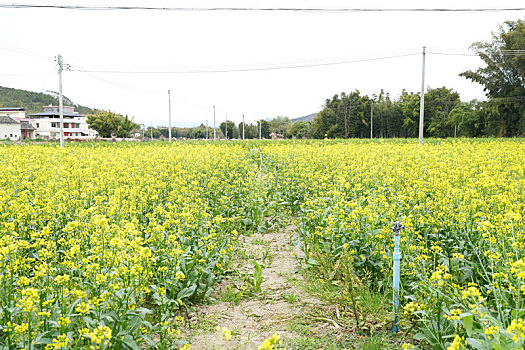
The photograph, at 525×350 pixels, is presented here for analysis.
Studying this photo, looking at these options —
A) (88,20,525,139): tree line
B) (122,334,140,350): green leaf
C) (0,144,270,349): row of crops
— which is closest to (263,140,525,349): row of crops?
(0,144,270,349): row of crops

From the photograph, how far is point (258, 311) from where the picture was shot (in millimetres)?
5172

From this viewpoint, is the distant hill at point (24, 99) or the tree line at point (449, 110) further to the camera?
the distant hill at point (24, 99)

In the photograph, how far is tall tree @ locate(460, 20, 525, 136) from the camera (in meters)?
49.2

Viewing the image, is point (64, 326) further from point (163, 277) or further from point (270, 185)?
point (270, 185)

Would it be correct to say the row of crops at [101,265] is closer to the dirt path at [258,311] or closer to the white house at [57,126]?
the dirt path at [258,311]

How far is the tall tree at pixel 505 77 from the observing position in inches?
1938

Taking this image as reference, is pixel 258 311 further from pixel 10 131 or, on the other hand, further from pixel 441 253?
pixel 10 131

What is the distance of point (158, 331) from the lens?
3.88 meters

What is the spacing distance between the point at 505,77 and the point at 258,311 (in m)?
58.3

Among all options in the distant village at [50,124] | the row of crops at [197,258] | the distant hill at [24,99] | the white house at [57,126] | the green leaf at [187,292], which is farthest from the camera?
the distant hill at [24,99]

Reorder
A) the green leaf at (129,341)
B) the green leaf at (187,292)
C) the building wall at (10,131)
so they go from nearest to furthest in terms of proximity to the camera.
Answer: the green leaf at (129,341) → the green leaf at (187,292) → the building wall at (10,131)

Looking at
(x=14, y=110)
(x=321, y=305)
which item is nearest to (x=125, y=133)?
(x=14, y=110)

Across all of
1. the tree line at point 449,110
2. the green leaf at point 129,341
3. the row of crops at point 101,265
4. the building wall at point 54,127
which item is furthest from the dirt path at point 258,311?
the building wall at point 54,127

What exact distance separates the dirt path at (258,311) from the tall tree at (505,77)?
176 feet
